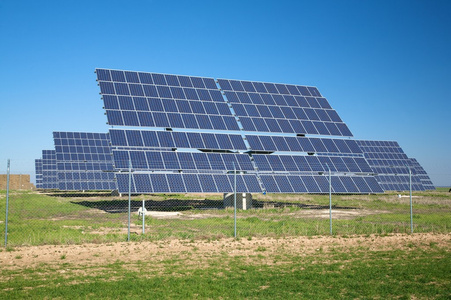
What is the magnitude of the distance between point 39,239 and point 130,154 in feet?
37.2

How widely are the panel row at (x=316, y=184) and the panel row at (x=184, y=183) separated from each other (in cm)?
108

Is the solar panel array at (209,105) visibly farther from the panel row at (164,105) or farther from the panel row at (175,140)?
the panel row at (175,140)

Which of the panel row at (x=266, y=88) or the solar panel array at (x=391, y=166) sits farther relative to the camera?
the solar panel array at (x=391, y=166)

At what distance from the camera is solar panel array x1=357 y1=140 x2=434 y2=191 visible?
52156 millimetres

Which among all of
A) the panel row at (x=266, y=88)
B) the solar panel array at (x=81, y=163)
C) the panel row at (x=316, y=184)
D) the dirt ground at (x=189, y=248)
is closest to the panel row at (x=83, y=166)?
the solar panel array at (x=81, y=163)

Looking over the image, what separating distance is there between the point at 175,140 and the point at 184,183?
12.9 ft

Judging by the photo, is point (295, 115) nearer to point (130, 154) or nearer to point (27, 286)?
point (130, 154)

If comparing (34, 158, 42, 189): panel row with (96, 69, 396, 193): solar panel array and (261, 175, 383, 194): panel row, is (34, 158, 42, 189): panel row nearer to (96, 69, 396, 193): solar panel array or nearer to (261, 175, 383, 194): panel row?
(96, 69, 396, 193): solar panel array

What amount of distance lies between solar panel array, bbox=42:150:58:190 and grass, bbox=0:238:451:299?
53978 millimetres

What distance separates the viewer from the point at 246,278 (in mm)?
9992

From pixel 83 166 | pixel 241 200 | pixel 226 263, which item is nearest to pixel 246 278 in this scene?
pixel 226 263

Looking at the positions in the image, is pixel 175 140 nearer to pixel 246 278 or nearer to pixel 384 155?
→ pixel 246 278

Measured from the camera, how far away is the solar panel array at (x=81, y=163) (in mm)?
50562

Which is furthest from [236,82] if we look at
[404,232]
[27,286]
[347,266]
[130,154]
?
[27,286]
